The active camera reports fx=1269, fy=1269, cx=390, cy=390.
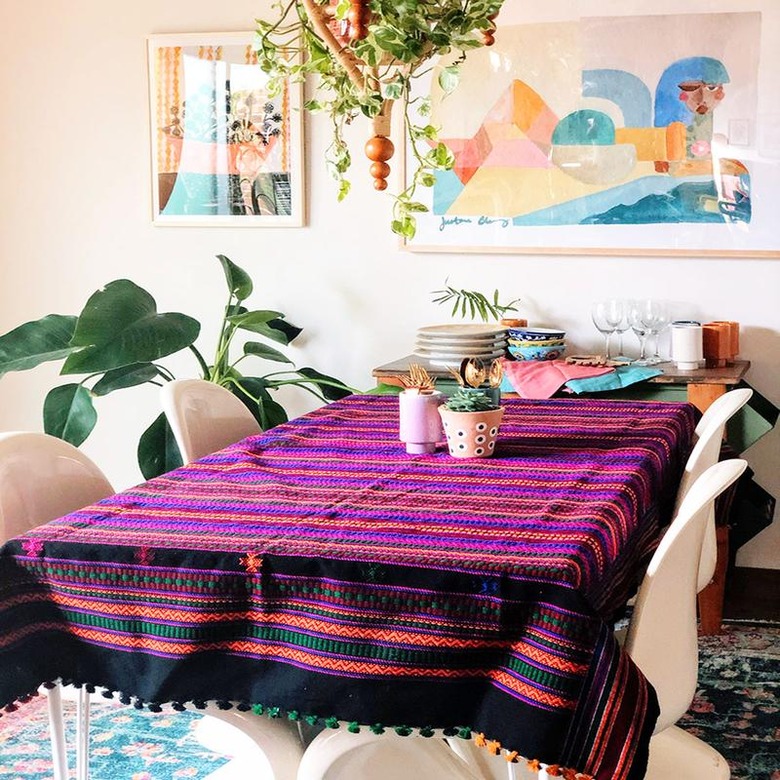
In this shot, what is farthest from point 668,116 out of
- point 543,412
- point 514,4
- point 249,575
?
point 249,575

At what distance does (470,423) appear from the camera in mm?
2570

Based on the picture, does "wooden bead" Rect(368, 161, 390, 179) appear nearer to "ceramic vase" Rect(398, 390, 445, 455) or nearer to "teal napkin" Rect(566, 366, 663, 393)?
"ceramic vase" Rect(398, 390, 445, 455)

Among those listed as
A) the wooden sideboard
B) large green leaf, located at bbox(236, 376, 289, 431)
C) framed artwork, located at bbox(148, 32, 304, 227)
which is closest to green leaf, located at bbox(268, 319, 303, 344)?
large green leaf, located at bbox(236, 376, 289, 431)

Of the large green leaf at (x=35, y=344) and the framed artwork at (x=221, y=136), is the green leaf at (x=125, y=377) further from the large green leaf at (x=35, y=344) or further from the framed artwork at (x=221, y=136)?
the framed artwork at (x=221, y=136)

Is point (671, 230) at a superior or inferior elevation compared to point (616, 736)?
superior

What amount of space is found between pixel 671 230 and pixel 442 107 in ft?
2.93

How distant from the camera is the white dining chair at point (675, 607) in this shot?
200cm

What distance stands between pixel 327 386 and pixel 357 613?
2.84 meters

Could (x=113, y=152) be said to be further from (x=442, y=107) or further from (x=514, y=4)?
(x=514, y=4)

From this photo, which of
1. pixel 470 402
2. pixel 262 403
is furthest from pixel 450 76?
pixel 262 403

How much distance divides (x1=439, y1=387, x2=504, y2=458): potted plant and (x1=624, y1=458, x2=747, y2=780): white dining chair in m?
0.56

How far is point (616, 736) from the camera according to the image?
1.74 meters

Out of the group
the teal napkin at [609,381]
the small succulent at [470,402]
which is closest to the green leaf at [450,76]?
the small succulent at [470,402]

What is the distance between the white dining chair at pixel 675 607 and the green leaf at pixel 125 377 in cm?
256
